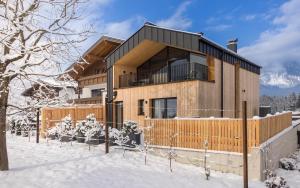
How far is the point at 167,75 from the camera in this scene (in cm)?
A: 2114

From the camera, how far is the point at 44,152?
47.3ft

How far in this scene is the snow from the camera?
9969mm

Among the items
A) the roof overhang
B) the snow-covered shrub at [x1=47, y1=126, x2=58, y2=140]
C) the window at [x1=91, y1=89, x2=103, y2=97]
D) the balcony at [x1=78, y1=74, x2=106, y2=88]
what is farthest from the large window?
the snow-covered shrub at [x1=47, y1=126, x2=58, y2=140]

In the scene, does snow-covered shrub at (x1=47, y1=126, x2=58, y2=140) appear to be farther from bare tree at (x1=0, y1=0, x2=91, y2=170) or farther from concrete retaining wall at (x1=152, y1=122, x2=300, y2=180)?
bare tree at (x1=0, y1=0, x2=91, y2=170)

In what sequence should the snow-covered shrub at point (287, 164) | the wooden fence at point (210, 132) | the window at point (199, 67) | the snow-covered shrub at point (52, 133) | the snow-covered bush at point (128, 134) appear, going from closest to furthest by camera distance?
the wooden fence at point (210, 132), the snow-covered bush at point (128, 134), the snow-covered shrub at point (287, 164), the snow-covered shrub at point (52, 133), the window at point (199, 67)

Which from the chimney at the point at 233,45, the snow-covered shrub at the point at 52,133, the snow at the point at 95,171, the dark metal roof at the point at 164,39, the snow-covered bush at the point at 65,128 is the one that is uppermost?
the chimney at the point at 233,45

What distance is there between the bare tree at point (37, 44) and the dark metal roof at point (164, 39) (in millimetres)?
8563

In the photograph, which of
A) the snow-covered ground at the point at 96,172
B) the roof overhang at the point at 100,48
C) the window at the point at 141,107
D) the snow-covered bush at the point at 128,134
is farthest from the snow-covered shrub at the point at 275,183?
the roof overhang at the point at 100,48

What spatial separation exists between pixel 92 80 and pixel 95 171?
18526mm

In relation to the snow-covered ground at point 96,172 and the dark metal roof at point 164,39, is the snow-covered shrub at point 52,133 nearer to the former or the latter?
the snow-covered ground at point 96,172

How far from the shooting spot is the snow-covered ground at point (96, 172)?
9.97 meters

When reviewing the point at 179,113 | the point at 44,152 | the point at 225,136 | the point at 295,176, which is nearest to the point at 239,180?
the point at 225,136

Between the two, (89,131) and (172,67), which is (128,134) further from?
(172,67)

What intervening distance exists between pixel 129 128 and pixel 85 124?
2.43 meters
